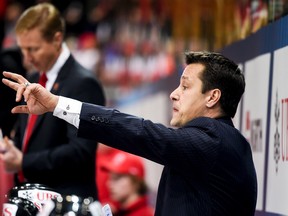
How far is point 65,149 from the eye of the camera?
14.7ft

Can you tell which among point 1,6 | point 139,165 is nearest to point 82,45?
point 1,6

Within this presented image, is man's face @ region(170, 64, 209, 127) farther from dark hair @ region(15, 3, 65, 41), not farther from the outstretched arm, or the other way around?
dark hair @ region(15, 3, 65, 41)

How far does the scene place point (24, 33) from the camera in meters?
4.67

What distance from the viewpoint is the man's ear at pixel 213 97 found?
11.4 feet

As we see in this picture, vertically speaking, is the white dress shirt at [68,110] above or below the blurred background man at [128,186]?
above

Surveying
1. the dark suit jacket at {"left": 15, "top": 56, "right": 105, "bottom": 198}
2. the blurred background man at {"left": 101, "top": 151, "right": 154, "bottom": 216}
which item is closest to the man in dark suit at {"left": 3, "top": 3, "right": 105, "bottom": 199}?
the dark suit jacket at {"left": 15, "top": 56, "right": 105, "bottom": 198}

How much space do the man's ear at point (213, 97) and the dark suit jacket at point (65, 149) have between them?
1.14 m

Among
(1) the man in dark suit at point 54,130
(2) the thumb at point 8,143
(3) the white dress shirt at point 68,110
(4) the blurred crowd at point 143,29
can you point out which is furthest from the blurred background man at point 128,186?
(3) the white dress shirt at point 68,110

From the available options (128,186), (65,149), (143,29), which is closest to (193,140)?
(65,149)

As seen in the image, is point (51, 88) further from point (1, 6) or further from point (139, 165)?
point (1, 6)

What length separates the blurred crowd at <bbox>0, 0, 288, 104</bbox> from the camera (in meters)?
5.32

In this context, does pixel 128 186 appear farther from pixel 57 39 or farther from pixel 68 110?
pixel 68 110

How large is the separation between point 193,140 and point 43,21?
1634 millimetres

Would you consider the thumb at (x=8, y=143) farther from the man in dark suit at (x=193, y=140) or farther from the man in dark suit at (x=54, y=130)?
the man in dark suit at (x=193, y=140)
